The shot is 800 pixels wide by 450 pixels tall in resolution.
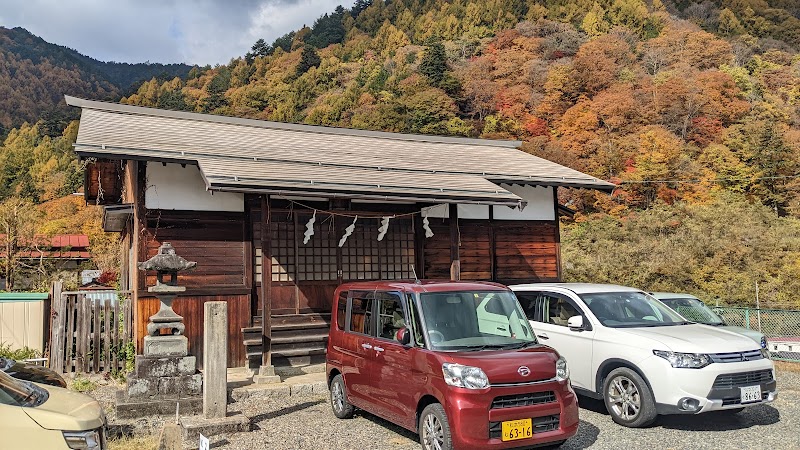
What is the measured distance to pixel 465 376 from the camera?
5.12m

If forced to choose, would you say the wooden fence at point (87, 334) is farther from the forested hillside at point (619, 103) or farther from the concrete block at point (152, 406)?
the forested hillside at point (619, 103)

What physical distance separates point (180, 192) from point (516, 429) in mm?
7689

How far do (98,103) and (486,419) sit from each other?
11.4 m

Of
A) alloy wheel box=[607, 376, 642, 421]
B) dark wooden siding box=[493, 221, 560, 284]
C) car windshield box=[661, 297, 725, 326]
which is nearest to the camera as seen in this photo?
alloy wheel box=[607, 376, 642, 421]

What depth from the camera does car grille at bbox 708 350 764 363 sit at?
20.8 feet

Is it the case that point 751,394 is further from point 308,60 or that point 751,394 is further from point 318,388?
point 308,60

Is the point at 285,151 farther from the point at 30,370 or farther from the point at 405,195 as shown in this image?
the point at 30,370

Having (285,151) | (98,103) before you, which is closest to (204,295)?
(285,151)

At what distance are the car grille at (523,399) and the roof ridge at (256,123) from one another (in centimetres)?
1069

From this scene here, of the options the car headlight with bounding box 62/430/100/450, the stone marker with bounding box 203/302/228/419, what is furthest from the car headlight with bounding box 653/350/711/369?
the car headlight with bounding box 62/430/100/450

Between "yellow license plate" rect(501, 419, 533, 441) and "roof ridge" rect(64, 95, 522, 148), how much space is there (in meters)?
10.9

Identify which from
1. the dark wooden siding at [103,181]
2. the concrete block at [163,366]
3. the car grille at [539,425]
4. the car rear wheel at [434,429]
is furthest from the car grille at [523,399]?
the dark wooden siding at [103,181]

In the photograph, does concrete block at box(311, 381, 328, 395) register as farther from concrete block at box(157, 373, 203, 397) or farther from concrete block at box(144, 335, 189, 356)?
concrete block at box(144, 335, 189, 356)

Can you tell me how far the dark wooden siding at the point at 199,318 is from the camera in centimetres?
975
